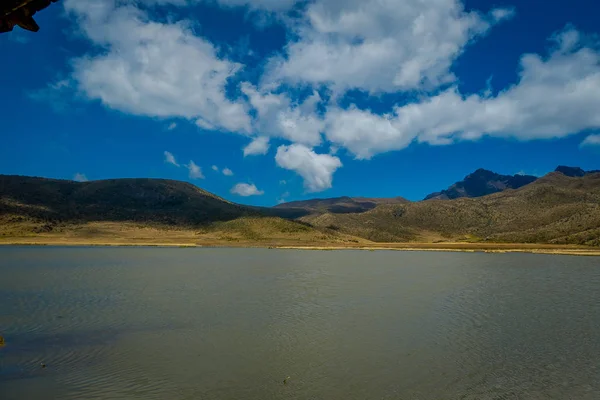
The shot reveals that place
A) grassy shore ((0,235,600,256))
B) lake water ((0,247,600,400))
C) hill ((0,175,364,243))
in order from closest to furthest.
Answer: lake water ((0,247,600,400))
grassy shore ((0,235,600,256))
hill ((0,175,364,243))

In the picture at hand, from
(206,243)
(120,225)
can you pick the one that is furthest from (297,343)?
(120,225)

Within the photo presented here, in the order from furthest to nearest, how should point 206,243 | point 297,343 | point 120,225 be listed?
point 120,225, point 206,243, point 297,343

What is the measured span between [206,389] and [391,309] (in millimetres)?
17077

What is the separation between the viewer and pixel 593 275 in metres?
48.4

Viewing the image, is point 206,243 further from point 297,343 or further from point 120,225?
point 297,343

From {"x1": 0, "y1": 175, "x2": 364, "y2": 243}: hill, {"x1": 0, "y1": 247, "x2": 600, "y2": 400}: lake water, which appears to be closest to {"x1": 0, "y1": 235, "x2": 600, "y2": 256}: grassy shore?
{"x1": 0, "y1": 175, "x2": 364, "y2": 243}: hill

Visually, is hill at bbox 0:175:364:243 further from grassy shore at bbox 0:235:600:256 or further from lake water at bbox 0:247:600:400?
lake water at bbox 0:247:600:400

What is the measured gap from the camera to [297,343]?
1892cm

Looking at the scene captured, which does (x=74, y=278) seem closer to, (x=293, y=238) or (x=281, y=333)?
(x=281, y=333)

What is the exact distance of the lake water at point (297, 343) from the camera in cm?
1359

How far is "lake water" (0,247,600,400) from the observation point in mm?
13594

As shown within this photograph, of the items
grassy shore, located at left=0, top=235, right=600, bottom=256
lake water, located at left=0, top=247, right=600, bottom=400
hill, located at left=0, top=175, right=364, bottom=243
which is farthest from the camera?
hill, located at left=0, top=175, right=364, bottom=243

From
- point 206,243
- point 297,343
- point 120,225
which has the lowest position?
point 297,343

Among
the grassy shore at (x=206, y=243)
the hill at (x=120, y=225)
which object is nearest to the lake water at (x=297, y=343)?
the grassy shore at (x=206, y=243)
